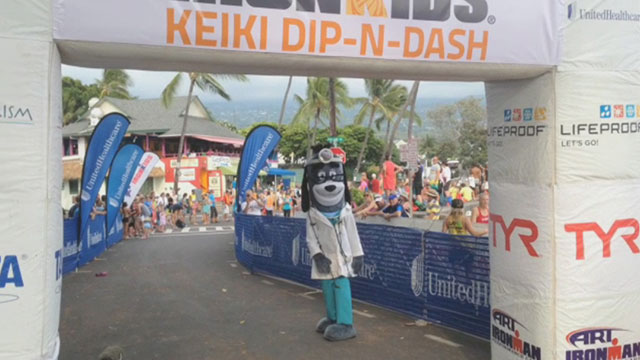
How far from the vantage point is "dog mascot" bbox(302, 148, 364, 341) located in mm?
6480

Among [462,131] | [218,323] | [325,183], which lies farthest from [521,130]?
[462,131]

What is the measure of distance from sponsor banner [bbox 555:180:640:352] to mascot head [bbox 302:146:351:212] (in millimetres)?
2719

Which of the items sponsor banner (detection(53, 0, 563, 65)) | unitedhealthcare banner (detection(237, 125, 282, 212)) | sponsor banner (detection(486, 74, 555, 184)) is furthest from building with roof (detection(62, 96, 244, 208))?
sponsor banner (detection(53, 0, 563, 65))

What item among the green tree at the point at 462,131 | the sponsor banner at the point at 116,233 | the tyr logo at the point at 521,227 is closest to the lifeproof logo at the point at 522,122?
the tyr logo at the point at 521,227

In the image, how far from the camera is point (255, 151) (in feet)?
45.8

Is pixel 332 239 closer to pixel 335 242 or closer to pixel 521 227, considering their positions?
pixel 335 242

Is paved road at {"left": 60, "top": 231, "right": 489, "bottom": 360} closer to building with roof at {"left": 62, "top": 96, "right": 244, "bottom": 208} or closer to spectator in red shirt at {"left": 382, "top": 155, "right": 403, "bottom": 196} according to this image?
spectator in red shirt at {"left": 382, "top": 155, "right": 403, "bottom": 196}

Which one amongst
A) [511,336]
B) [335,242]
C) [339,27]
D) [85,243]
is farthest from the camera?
[85,243]

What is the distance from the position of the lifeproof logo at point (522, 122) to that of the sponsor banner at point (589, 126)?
0.16 metres

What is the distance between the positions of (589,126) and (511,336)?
198 centimetres

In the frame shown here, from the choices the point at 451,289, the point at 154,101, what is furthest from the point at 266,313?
the point at 154,101

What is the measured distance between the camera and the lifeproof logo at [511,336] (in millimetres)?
4793

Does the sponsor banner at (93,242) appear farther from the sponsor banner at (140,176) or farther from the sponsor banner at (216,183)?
the sponsor banner at (216,183)

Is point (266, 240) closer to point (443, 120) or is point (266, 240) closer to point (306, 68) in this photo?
point (306, 68)
